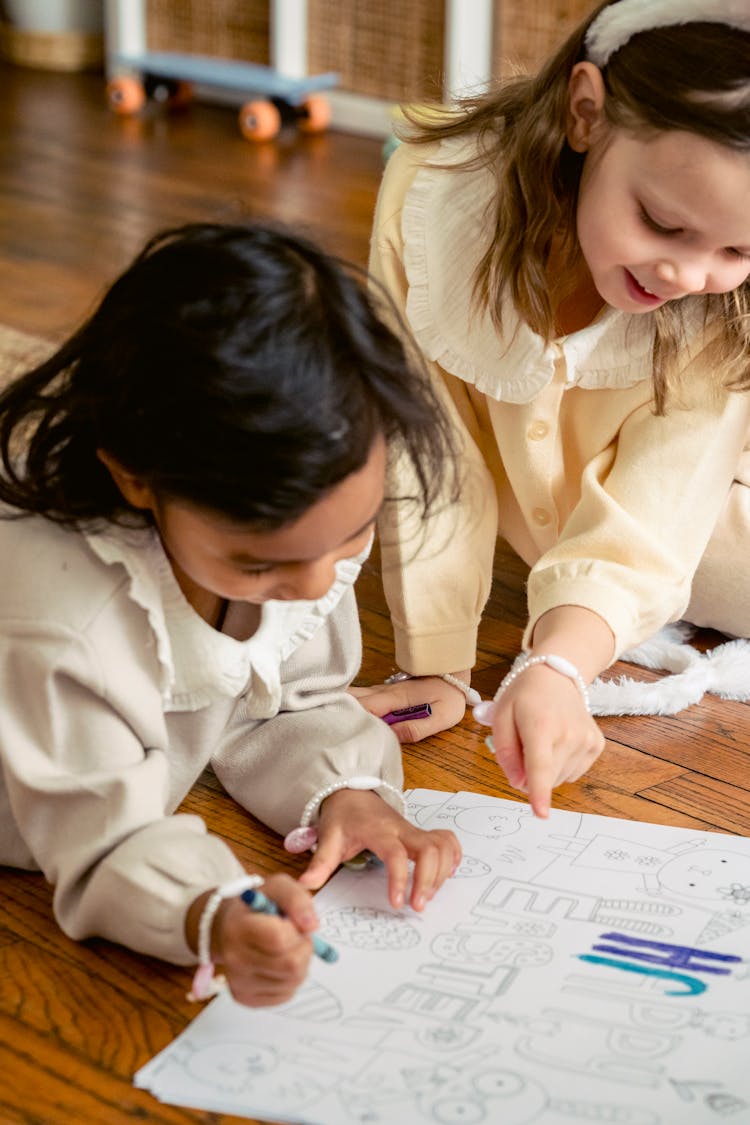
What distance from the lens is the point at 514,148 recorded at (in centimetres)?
111

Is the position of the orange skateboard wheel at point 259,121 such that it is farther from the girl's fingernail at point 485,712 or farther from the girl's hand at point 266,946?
the girl's hand at point 266,946

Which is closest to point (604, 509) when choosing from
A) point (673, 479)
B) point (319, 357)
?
point (673, 479)

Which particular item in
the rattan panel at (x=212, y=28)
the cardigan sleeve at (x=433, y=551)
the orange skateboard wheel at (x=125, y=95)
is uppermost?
the cardigan sleeve at (x=433, y=551)

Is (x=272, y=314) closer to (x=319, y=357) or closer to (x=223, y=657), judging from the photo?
(x=319, y=357)

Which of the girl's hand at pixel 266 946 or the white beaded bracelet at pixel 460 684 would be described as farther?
the white beaded bracelet at pixel 460 684

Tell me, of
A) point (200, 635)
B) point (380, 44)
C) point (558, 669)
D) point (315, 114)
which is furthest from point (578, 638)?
point (315, 114)

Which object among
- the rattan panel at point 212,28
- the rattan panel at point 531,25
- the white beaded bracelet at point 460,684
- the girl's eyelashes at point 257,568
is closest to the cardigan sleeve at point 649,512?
the white beaded bracelet at point 460,684

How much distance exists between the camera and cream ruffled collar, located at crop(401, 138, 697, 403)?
1154 millimetres

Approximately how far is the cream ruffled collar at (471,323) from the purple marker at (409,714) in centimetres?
24

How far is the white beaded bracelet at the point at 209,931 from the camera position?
2.56ft

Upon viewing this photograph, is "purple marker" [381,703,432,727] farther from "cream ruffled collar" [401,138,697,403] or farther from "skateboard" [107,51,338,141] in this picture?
"skateboard" [107,51,338,141]

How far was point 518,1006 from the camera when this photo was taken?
813 millimetres

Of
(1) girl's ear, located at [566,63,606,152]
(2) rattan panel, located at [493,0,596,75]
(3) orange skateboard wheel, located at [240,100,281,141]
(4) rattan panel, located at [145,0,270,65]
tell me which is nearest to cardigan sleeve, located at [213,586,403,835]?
(1) girl's ear, located at [566,63,606,152]

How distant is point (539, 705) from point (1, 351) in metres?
1.26
